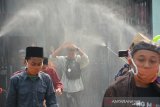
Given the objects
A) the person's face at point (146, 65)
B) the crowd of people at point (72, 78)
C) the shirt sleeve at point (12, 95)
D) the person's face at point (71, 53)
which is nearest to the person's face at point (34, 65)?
the crowd of people at point (72, 78)

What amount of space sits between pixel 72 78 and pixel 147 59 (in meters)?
5.91

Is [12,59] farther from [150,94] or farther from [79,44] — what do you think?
[150,94]

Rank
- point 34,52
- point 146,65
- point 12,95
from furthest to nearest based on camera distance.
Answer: point 34,52 < point 12,95 < point 146,65

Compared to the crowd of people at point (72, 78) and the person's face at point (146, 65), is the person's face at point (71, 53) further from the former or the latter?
the person's face at point (146, 65)

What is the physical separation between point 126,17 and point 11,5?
2966 mm

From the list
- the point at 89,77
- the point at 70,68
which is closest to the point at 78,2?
the point at 89,77

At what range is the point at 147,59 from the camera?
3.27 m

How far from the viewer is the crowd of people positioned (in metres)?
3.26

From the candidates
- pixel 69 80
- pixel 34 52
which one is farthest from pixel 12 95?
pixel 69 80

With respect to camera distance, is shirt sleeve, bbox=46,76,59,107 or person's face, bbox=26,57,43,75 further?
shirt sleeve, bbox=46,76,59,107

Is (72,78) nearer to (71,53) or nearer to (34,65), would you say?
(71,53)

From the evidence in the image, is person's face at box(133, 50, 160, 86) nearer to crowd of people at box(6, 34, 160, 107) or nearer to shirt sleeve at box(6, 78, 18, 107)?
crowd of people at box(6, 34, 160, 107)

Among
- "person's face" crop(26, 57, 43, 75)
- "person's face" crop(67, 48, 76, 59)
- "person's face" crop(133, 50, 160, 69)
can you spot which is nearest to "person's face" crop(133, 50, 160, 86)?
"person's face" crop(133, 50, 160, 69)

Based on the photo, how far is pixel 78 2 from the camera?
12.1 meters
